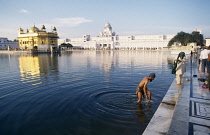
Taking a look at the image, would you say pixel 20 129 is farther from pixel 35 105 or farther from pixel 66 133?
pixel 35 105

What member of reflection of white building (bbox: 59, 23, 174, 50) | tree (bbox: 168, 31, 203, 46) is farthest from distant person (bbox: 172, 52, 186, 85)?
reflection of white building (bbox: 59, 23, 174, 50)

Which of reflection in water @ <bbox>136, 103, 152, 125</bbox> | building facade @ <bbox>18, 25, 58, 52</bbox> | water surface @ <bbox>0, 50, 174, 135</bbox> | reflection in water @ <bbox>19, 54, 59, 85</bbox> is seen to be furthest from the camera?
building facade @ <bbox>18, 25, 58, 52</bbox>

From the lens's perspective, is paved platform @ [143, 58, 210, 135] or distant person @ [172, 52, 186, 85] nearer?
paved platform @ [143, 58, 210, 135]

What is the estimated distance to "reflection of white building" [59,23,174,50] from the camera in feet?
374

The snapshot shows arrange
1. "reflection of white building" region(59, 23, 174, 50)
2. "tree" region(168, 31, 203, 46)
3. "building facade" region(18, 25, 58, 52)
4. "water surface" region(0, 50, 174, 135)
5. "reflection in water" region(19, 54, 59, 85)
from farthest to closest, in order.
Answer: "reflection of white building" region(59, 23, 174, 50), "building facade" region(18, 25, 58, 52), "tree" region(168, 31, 203, 46), "reflection in water" region(19, 54, 59, 85), "water surface" region(0, 50, 174, 135)

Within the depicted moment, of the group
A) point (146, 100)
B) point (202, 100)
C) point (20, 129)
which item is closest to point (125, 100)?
point (146, 100)

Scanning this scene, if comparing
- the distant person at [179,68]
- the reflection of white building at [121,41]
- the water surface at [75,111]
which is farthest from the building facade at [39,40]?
the reflection of white building at [121,41]

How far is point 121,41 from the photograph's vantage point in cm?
12650

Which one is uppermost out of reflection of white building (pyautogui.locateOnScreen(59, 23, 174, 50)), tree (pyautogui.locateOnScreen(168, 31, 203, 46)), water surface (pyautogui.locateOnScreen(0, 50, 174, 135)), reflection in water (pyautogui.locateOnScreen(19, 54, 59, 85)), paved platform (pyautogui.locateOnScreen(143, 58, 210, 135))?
reflection of white building (pyautogui.locateOnScreen(59, 23, 174, 50))

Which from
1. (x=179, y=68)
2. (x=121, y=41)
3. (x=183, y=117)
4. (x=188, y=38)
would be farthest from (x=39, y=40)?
(x=121, y=41)

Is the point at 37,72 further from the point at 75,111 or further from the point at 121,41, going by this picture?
the point at 121,41

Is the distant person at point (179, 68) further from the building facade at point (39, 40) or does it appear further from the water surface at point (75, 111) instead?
the building facade at point (39, 40)

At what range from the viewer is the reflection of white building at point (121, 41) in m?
114

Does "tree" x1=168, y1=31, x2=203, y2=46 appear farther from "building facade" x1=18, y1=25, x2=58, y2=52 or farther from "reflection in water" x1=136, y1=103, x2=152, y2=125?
"reflection in water" x1=136, y1=103, x2=152, y2=125
